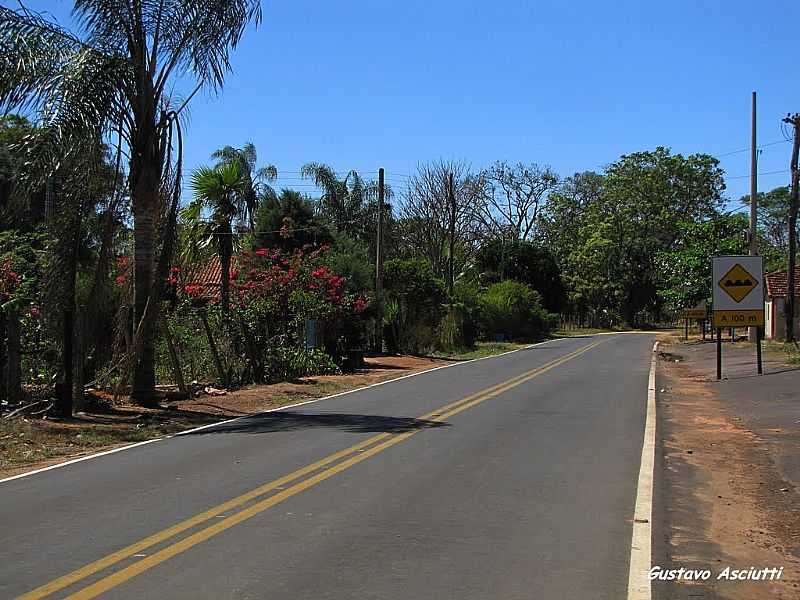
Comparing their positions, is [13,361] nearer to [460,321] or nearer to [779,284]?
[460,321]

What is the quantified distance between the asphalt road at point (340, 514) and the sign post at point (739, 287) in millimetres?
10344

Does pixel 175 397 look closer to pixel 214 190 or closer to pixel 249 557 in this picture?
pixel 214 190

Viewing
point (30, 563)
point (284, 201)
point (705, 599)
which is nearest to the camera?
point (705, 599)

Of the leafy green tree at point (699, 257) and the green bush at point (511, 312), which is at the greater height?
the leafy green tree at point (699, 257)

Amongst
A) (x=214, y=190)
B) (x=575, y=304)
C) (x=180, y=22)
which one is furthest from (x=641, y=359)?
(x=575, y=304)

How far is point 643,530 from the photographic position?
8305 mm

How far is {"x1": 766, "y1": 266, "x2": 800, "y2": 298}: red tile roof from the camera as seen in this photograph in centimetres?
4985

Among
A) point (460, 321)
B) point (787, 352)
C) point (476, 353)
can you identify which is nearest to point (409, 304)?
point (476, 353)

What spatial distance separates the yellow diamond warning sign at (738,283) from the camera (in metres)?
25.0

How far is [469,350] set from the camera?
49.0 m

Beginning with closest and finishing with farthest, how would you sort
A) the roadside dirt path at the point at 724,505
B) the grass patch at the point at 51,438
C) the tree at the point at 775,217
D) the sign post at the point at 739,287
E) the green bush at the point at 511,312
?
1. the roadside dirt path at the point at 724,505
2. the grass patch at the point at 51,438
3. the sign post at the point at 739,287
4. the green bush at the point at 511,312
5. the tree at the point at 775,217

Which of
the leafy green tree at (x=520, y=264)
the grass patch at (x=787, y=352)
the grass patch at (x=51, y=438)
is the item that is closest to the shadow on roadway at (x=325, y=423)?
the grass patch at (x=51, y=438)

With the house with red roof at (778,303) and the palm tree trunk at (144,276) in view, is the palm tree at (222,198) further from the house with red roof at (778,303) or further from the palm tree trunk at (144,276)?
the house with red roof at (778,303)

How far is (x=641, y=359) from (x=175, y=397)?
22860 mm
